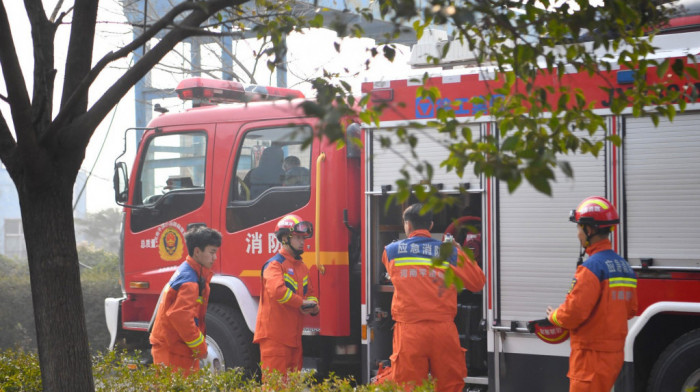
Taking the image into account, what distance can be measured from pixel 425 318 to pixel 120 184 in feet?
11.7

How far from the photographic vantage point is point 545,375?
243 inches

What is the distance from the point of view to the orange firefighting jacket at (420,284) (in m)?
5.97

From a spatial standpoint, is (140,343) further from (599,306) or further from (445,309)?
(599,306)

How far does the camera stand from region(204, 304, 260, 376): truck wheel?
746cm

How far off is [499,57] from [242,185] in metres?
4.27

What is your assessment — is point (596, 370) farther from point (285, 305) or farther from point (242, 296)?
point (242, 296)

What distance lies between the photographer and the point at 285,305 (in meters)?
6.80

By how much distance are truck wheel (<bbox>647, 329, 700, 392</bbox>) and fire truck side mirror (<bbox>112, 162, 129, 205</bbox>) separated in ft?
16.3

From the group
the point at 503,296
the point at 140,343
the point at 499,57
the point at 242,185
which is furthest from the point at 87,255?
Result: the point at 499,57

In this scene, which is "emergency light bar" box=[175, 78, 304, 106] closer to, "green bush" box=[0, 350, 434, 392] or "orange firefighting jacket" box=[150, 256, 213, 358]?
"orange firefighting jacket" box=[150, 256, 213, 358]

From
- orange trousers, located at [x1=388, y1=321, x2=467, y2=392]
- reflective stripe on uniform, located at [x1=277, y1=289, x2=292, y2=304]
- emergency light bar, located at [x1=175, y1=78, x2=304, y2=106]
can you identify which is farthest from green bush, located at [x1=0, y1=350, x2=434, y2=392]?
emergency light bar, located at [x1=175, y1=78, x2=304, y2=106]

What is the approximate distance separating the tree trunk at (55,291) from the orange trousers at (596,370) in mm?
2907

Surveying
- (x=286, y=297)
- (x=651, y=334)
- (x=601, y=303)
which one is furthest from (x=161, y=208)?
(x=651, y=334)

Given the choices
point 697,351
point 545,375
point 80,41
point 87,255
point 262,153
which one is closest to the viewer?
point 80,41
